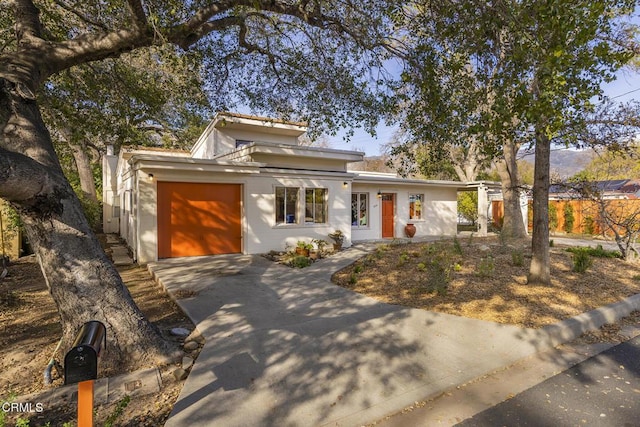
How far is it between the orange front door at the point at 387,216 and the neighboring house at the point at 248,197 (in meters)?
0.05

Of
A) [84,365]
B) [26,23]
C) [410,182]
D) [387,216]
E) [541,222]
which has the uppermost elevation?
[26,23]

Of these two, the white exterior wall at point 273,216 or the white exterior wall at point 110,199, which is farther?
the white exterior wall at point 110,199

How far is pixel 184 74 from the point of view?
7.88 meters

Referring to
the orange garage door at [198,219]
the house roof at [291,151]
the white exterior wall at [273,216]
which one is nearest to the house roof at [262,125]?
the house roof at [291,151]

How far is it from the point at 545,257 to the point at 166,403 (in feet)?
22.2

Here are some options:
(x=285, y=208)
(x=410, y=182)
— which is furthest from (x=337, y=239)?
(x=410, y=182)

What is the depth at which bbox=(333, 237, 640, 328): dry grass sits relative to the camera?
5.44 metres

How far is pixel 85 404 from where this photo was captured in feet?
6.79

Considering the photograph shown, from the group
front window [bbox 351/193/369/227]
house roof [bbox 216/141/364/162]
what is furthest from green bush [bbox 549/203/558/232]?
house roof [bbox 216/141/364/162]

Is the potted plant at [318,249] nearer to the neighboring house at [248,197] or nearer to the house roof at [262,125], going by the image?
the neighboring house at [248,197]

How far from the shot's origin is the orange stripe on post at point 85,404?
2.04 m

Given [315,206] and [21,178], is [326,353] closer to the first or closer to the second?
[21,178]

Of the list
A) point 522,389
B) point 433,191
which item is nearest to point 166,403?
point 522,389

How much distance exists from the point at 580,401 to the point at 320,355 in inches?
101
